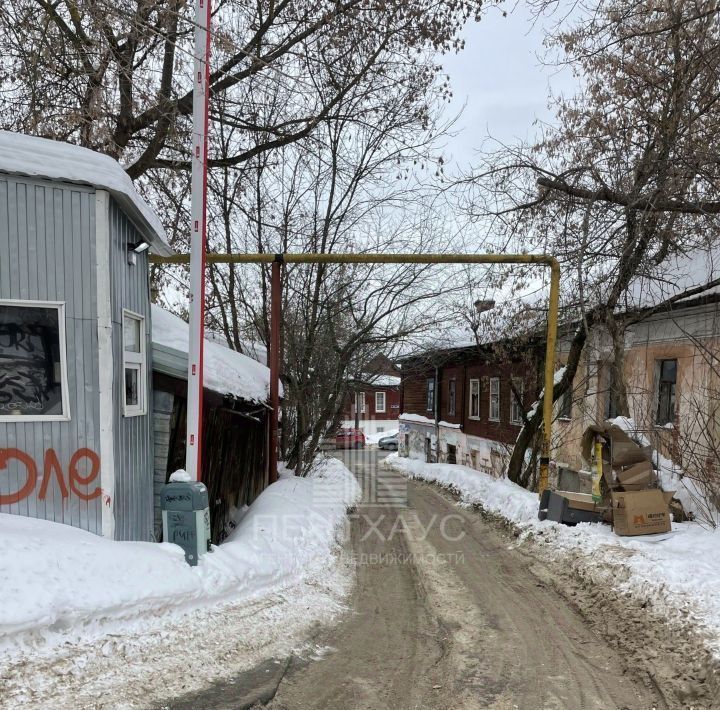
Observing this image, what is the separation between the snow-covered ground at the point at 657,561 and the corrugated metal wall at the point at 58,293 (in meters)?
5.32

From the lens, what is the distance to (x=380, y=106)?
11.4 metres

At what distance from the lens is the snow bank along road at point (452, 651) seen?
13.7 feet

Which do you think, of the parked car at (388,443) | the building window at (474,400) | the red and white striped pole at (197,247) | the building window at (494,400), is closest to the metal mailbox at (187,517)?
the red and white striped pole at (197,247)

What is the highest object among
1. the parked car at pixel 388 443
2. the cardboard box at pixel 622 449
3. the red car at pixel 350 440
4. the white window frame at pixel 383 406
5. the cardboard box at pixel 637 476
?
the cardboard box at pixel 622 449

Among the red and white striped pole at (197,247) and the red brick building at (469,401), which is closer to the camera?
the red and white striped pole at (197,247)

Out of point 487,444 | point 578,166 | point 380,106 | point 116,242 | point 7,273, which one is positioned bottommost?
point 487,444

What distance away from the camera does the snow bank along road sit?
4164 millimetres

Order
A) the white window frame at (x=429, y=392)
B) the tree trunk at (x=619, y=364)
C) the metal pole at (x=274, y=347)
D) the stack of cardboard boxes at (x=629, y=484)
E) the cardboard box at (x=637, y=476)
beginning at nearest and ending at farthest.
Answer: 1. the stack of cardboard boxes at (x=629, y=484)
2. the cardboard box at (x=637, y=476)
3. the metal pole at (x=274, y=347)
4. the tree trunk at (x=619, y=364)
5. the white window frame at (x=429, y=392)

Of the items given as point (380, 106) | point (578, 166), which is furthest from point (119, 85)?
point (578, 166)

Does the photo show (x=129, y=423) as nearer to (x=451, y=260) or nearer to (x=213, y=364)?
(x=213, y=364)

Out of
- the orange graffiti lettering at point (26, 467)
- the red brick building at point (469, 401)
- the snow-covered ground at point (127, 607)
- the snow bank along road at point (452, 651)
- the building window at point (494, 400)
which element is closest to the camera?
the snow-covered ground at point (127, 607)

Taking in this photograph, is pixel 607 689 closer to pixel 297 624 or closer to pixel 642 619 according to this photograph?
pixel 642 619

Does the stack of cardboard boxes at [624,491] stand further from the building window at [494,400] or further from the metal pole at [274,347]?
the building window at [494,400]

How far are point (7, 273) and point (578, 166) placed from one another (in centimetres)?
936
